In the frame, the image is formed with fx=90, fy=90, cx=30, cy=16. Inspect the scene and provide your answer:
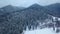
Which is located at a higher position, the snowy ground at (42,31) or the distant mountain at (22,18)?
the distant mountain at (22,18)

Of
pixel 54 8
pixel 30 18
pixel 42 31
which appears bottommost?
pixel 42 31

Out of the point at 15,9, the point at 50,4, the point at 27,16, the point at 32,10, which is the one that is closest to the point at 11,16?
the point at 15,9

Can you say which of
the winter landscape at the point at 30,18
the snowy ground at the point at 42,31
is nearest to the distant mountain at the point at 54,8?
the winter landscape at the point at 30,18

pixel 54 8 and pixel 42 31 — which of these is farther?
pixel 54 8

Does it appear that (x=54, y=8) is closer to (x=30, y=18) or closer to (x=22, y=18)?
(x=30, y=18)

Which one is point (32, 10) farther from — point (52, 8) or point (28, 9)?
point (52, 8)

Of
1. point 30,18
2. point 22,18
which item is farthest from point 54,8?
point 22,18

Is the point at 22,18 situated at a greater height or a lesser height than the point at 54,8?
lesser

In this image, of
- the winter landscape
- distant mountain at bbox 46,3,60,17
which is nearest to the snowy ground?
the winter landscape

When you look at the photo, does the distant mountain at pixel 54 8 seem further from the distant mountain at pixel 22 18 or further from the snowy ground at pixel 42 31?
the snowy ground at pixel 42 31
